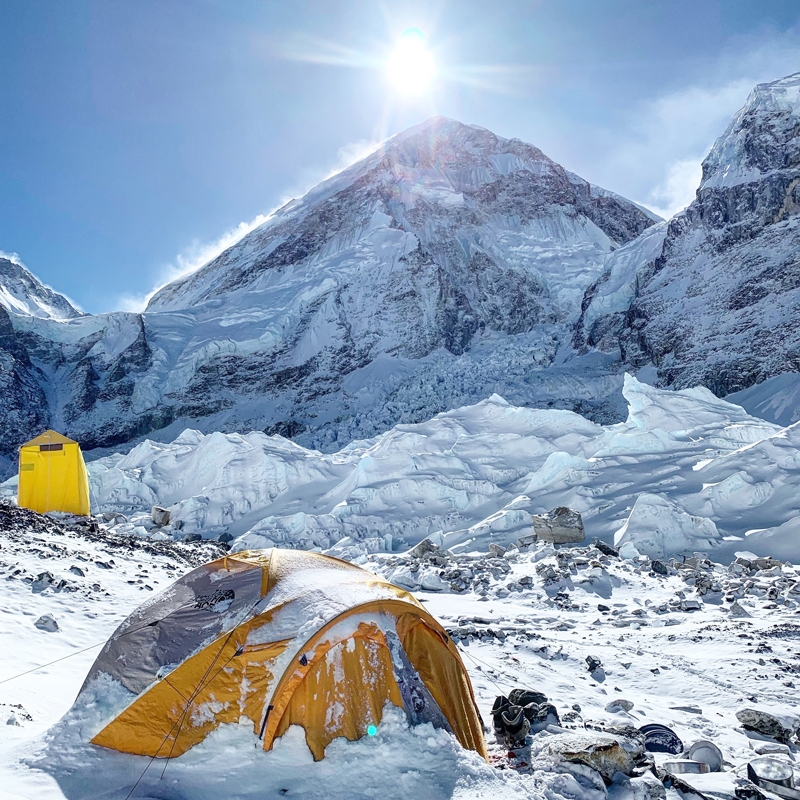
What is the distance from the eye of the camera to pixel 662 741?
4898 millimetres

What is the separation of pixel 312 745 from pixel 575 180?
10938cm

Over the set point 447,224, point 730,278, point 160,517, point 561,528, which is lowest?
point 561,528

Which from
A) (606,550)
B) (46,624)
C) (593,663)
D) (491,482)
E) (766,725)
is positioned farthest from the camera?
(491,482)

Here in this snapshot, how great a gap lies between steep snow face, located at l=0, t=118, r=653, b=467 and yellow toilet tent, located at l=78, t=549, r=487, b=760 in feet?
153

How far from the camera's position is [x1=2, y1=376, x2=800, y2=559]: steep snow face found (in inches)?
600

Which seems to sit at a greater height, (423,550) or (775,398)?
(775,398)

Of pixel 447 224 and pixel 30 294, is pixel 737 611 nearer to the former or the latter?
pixel 447 224

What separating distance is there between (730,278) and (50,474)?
56263 millimetres

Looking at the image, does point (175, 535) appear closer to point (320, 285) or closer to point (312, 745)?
point (312, 745)

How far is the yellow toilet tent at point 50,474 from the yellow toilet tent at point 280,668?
528 inches

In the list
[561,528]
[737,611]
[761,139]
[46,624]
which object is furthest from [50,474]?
[761,139]

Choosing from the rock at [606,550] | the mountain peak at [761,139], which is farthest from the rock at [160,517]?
the mountain peak at [761,139]

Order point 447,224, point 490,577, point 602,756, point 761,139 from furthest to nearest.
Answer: point 447,224 < point 761,139 < point 490,577 < point 602,756

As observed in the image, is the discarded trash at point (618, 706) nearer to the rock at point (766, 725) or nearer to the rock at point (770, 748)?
the rock at point (766, 725)
